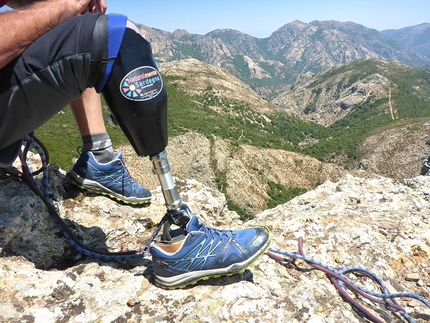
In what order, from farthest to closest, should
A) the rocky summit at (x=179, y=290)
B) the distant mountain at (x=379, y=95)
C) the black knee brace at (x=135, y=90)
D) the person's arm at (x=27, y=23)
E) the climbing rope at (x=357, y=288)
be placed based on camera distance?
the distant mountain at (x=379, y=95)
the climbing rope at (x=357, y=288)
the rocky summit at (x=179, y=290)
the black knee brace at (x=135, y=90)
the person's arm at (x=27, y=23)

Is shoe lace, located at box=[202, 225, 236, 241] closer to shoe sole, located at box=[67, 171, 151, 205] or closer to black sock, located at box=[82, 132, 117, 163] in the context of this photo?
shoe sole, located at box=[67, 171, 151, 205]

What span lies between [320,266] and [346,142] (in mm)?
115963

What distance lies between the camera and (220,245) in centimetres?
245

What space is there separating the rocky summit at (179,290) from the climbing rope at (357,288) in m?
0.07

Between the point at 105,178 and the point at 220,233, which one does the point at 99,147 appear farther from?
the point at 220,233

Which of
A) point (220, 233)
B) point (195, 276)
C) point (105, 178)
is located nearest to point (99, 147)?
point (105, 178)

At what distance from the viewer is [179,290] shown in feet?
8.05

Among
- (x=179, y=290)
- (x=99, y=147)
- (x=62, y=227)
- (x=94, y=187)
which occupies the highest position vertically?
(x=99, y=147)

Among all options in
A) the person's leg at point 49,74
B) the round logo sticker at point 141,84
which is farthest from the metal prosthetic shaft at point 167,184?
the person's leg at point 49,74

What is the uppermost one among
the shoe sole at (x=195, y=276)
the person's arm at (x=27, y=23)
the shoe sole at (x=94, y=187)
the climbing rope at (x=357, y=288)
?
the person's arm at (x=27, y=23)

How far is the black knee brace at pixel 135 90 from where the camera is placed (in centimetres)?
196

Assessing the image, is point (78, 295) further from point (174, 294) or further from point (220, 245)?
point (220, 245)

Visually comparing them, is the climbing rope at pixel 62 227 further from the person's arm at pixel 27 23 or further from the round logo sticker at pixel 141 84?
the round logo sticker at pixel 141 84

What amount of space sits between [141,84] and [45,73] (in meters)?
0.61
